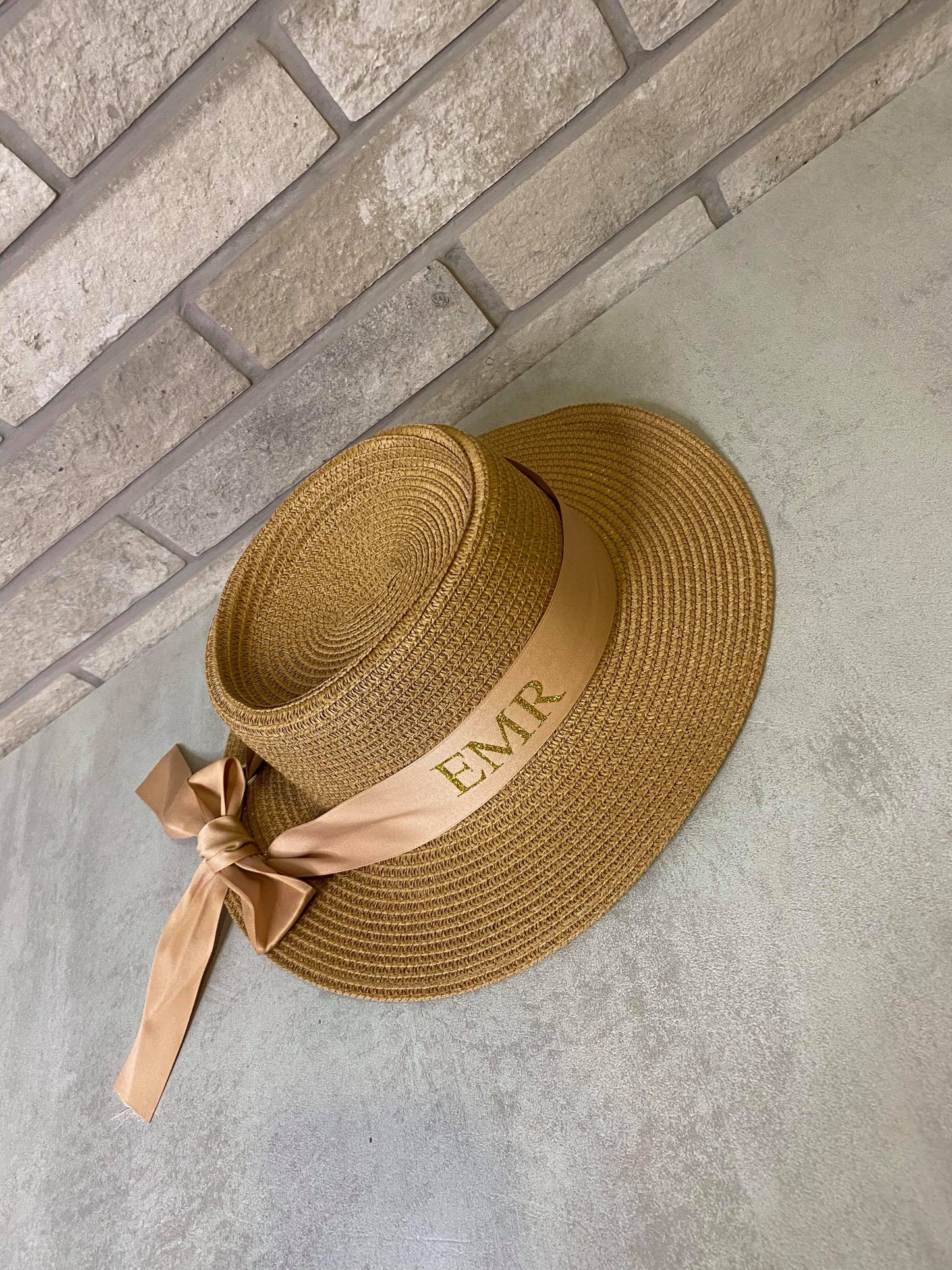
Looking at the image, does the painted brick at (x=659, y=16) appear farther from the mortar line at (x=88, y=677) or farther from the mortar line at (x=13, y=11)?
the mortar line at (x=88, y=677)

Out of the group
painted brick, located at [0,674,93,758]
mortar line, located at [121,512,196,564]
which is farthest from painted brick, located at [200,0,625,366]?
painted brick, located at [0,674,93,758]

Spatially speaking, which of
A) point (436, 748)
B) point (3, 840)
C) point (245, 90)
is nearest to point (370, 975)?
point (436, 748)

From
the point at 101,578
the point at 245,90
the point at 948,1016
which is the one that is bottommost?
the point at 948,1016

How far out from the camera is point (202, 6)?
3.09 feet

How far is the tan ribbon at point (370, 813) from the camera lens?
0.87m

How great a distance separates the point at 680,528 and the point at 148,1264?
0.92m

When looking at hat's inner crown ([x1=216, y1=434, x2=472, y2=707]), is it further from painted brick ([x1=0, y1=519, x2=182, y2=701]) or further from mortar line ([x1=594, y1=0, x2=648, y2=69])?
mortar line ([x1=594, y1=0, x2=648, y2=69])

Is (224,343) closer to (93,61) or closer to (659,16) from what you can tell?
(93,61)

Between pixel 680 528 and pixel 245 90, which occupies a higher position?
pixel 245 90

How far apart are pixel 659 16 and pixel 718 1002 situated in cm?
109

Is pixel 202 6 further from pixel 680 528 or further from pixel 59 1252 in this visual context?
pixel 59 1252

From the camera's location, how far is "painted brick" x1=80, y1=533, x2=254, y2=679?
140 cm

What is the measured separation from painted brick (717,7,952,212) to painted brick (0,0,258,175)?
0.67 metres

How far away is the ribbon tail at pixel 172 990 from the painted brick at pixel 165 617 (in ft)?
1.68
